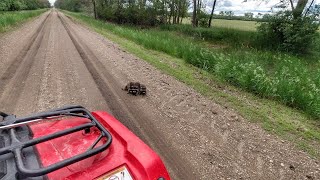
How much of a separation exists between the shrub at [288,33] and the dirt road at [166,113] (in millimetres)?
9303

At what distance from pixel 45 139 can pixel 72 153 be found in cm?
24

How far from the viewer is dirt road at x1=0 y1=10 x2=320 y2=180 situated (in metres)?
3.83

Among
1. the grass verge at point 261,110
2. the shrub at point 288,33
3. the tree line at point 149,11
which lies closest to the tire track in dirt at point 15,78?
the grass verge at point 261,110

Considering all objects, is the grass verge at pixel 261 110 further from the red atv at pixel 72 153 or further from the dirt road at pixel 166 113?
the red atv at pixel 72 153

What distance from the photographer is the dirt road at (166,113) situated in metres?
3.83

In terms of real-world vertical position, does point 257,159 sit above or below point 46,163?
below

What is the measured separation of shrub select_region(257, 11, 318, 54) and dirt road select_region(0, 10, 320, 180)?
9303 mm

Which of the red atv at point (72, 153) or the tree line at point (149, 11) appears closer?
the red atv at point (72, 153)

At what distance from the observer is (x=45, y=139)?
1924 millimetres

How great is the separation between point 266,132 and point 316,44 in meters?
12.1

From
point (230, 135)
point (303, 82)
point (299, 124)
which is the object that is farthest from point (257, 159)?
point (303, 82)

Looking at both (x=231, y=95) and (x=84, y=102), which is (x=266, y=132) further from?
(x=84, y=102)

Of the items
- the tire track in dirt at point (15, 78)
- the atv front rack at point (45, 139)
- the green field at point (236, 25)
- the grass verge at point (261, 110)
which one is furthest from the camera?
the green field at point (236, 25)

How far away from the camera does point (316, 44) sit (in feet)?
47.1
